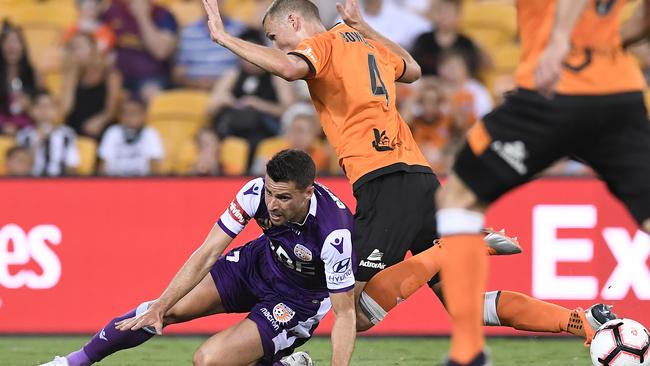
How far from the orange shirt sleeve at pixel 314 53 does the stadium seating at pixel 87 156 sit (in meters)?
5.00

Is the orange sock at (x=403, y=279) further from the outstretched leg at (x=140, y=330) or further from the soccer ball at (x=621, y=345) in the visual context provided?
the soccer ball at (x=621, y=345)

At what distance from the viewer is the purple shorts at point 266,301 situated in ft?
20.6

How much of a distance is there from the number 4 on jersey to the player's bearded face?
37.5 inches

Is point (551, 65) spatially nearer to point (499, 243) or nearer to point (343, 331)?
point (343, 331)

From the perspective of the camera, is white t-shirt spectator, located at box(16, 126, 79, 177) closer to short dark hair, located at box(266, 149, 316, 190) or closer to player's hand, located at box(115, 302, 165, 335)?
player's hand, located at box(115, 302, 165, 335)

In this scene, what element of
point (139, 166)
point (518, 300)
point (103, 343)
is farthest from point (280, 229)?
point (139, 166)

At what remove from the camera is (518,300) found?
6.84m

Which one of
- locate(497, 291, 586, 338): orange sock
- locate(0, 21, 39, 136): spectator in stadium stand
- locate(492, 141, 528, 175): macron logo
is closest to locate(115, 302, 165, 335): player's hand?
locate(497, 291, 586, 338): orange sock

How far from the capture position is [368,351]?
8.27m

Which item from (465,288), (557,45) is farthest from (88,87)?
(557,45)

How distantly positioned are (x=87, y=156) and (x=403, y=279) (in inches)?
205

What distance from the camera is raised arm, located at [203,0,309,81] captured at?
5766mm

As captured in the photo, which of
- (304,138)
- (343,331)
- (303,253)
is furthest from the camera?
(304,138)

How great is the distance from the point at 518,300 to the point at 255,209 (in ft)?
5.69
